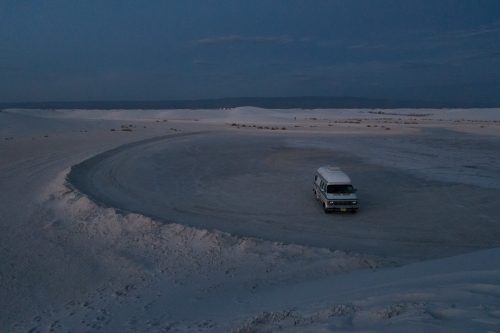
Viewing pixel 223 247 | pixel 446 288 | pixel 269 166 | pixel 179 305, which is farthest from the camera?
pixel 269 166

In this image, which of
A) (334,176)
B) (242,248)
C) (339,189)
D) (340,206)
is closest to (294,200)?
(334,176)

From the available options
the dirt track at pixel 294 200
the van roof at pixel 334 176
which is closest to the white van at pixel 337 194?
the van roof at pixel 334 176

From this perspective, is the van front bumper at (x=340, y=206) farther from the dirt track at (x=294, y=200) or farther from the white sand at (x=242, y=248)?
the white sand at (x=242, y=248)

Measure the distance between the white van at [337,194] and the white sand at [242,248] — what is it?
0.48m

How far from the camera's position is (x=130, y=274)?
472 inches

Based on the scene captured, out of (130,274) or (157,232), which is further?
(157,232)

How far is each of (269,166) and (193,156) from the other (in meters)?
7.44

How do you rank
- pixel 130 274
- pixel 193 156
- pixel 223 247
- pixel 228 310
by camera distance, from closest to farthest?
pixel 228 310 → pixel 130 274 → pixel 223 247 → pixel 193 156

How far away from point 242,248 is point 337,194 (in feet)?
20.5

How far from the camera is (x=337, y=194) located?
18219 millimetres

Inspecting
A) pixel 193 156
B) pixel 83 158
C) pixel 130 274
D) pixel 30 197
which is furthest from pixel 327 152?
pixel 130 274

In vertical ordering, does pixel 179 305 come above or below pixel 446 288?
below

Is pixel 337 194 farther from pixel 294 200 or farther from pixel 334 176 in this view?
pixel 294 200

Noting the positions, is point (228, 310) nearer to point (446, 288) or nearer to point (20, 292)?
point (446, 288)
